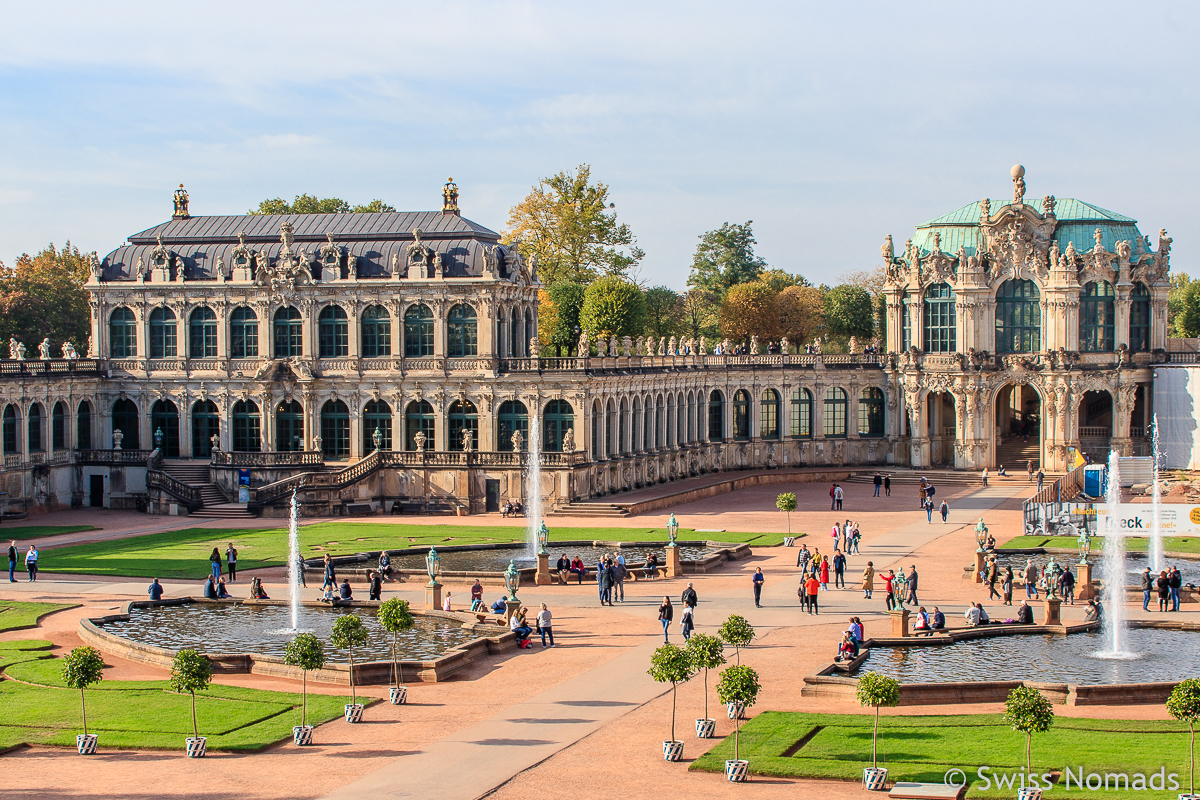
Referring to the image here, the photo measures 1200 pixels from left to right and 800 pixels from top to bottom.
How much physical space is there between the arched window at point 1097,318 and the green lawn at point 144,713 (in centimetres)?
6682

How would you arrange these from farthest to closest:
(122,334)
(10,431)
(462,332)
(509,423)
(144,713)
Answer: (122,334) → (462,332) → (509,423) → (10,431) → (144,713)

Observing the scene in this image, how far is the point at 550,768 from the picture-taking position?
2947 centimetres

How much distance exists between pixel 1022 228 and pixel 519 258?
32.7 metres

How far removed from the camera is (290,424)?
82250mm

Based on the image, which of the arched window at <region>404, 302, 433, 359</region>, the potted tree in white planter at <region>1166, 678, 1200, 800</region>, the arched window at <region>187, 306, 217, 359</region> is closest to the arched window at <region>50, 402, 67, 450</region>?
the arched window at <region>187, 306, 217, 359</region>

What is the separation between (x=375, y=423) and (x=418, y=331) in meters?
5.73

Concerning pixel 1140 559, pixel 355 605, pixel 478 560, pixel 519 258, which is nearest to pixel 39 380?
pixel 519 258

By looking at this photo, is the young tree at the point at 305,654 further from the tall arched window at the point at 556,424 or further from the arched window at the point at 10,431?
the arched window at the point at 10,431

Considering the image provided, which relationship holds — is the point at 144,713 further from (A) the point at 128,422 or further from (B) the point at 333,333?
(A) the point at 128,422

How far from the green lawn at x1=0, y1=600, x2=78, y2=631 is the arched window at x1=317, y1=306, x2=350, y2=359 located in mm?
34105

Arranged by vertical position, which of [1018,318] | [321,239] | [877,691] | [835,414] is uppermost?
[321,239]

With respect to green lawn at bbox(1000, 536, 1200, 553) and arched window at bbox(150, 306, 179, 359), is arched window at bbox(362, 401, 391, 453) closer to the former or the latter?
arched window at bbox(150, 306, 179, 359)

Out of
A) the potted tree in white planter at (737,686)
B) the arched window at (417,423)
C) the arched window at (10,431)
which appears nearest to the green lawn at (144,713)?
the potted tree in white planter at (737,686)

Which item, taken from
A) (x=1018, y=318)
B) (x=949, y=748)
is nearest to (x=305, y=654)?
(x=949, y=748)
